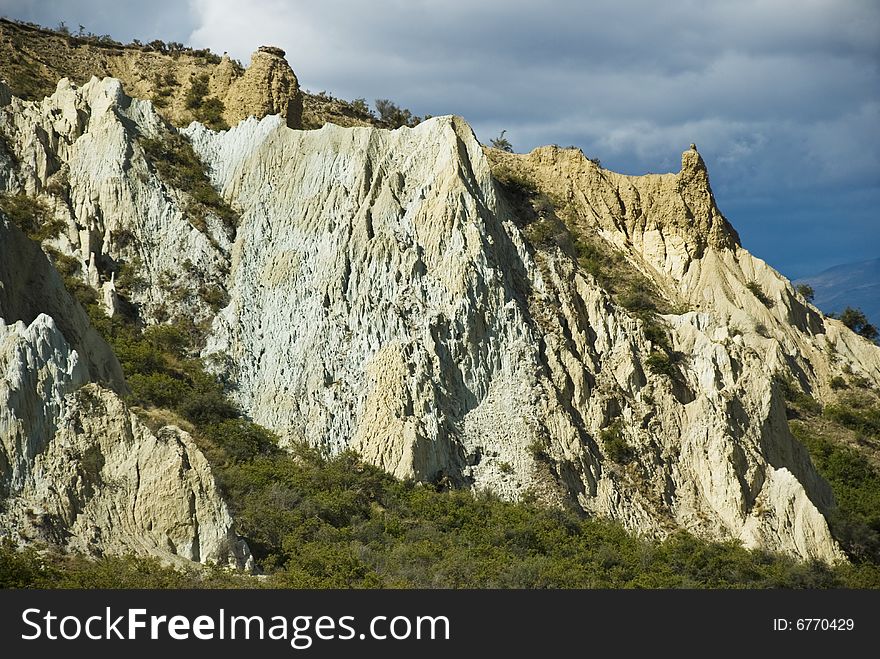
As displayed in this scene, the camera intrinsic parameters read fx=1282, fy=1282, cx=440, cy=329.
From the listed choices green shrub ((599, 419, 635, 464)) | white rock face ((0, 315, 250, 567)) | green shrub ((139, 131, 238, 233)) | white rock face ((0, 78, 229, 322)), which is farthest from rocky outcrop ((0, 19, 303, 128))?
→ white rock face ((0, 315, 250, 567))

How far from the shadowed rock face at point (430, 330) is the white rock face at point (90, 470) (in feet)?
30.4

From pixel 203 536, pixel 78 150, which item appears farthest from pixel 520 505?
pixel 78 150

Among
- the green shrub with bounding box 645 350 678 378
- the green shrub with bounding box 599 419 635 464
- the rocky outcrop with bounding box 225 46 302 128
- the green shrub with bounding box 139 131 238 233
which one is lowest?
the green shrub with bounding box 599 419 635 464

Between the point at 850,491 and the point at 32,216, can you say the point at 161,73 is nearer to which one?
the point at 32,216

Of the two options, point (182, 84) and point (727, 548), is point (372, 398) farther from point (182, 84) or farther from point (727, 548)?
point (182, 84)

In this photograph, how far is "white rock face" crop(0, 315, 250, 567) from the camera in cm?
3014

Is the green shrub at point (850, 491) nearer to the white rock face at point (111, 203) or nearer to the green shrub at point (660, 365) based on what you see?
the green shrub at point (660, 365)

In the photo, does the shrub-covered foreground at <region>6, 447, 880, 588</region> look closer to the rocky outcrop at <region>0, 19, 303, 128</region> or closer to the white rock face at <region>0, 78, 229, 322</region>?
the white rock face at <region>0, 78, 229, 322</region>

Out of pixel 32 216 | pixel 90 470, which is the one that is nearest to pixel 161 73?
pixel 32 216

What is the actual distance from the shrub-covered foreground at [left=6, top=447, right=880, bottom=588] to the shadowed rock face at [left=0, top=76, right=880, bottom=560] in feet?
4.09

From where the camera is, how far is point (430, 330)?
41.9 metres

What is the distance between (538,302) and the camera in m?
45.5

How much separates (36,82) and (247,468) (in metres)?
26.9

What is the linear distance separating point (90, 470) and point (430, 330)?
1397cm
